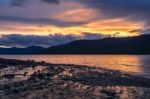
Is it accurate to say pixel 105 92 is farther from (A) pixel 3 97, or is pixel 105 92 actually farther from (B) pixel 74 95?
(A) pixel 3 97

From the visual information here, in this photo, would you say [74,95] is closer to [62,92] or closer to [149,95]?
[62,92]

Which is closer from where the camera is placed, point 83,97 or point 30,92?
point 83,97

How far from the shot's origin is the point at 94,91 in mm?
33281

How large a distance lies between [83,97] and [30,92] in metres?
5.16

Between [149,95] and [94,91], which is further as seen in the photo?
[94,91]

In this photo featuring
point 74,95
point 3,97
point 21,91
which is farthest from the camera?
point 21,91

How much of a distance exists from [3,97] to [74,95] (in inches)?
225

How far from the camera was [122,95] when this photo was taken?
A: 30.7 metres

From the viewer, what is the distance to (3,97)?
28.2 m

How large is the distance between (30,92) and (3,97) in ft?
12.4

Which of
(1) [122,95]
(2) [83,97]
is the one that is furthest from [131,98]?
(2) [83,97]

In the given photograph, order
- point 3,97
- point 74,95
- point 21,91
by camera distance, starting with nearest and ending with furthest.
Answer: point 3,97, point 74,95, point 21,91

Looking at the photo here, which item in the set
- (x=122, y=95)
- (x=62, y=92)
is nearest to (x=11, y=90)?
(x=62, y=92)

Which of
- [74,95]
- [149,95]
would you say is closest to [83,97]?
[74,95]
